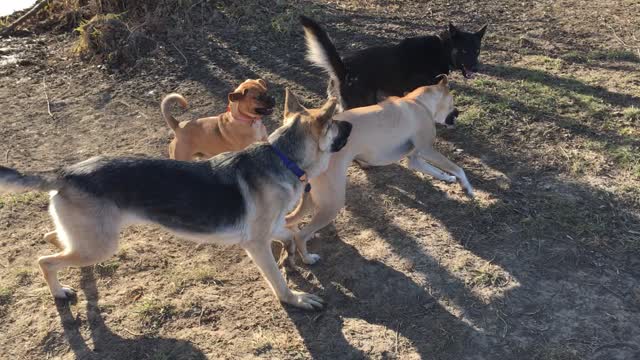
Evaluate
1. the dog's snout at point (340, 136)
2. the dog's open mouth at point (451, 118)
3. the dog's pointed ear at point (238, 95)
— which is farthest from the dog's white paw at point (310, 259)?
the dog's open mouth at point (451, 118)

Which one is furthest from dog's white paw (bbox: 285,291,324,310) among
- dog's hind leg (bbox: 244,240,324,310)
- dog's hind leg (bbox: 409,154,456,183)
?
dog's hind leg (bbox: 409,154,456,183)

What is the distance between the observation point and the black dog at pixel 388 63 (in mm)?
5191

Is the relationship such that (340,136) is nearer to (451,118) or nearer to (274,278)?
(274,278)

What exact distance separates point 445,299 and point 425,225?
89 centimetres

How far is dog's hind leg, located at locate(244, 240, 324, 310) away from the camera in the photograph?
357 cm

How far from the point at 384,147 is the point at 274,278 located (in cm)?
158

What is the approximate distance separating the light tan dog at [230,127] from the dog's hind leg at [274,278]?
1.45 metres

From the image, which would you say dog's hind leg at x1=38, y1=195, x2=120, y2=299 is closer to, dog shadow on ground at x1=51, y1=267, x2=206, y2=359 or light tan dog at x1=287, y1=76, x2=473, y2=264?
dog shadow on ground at x1=51, y1=267, x2=206, y2=359

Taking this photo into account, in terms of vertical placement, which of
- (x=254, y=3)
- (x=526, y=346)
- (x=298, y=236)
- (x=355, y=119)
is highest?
(x=254, y=3)

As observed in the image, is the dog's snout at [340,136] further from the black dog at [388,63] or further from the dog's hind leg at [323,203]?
the black dog at [388,63]

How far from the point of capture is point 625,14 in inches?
307

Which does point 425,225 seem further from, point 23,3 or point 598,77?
point 23,3

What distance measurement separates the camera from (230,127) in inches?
185

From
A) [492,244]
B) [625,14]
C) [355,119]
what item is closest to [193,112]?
[355,119]
